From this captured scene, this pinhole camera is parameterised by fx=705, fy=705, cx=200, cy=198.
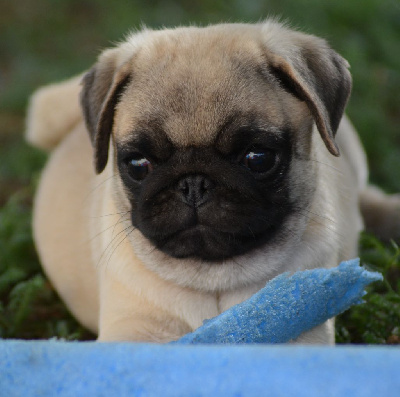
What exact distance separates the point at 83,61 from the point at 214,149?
17.6 feet

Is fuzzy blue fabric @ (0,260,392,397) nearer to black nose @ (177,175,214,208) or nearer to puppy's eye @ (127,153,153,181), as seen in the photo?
black nose @ (177,175,214,208)

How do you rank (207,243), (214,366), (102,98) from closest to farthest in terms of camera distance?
(214,366) < (207,243) < (102,98)

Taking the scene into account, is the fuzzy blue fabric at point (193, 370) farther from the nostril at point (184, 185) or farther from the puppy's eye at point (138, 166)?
the puppy's eye at point (138, 166)

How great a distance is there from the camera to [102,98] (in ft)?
12.8

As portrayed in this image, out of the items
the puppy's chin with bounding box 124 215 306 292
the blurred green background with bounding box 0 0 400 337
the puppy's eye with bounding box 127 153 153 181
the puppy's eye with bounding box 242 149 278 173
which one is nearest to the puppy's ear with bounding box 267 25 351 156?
the puppy's eye with bounding box 242 149 278 173

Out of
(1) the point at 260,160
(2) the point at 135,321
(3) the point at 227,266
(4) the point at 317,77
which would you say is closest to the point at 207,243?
(3) the point at 227,266

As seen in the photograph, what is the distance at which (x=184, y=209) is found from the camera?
341 cm

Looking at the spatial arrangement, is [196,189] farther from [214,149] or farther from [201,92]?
[201,92]

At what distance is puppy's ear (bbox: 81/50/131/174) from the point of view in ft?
12.4

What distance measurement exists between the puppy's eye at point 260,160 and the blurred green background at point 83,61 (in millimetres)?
1770

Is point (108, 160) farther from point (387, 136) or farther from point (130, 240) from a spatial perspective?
point (387, 136)

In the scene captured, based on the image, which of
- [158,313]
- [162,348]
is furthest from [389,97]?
[162,348]

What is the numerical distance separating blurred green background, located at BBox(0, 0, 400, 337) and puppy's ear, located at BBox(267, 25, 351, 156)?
2043 mm

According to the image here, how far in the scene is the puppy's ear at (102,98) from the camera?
378 cm
